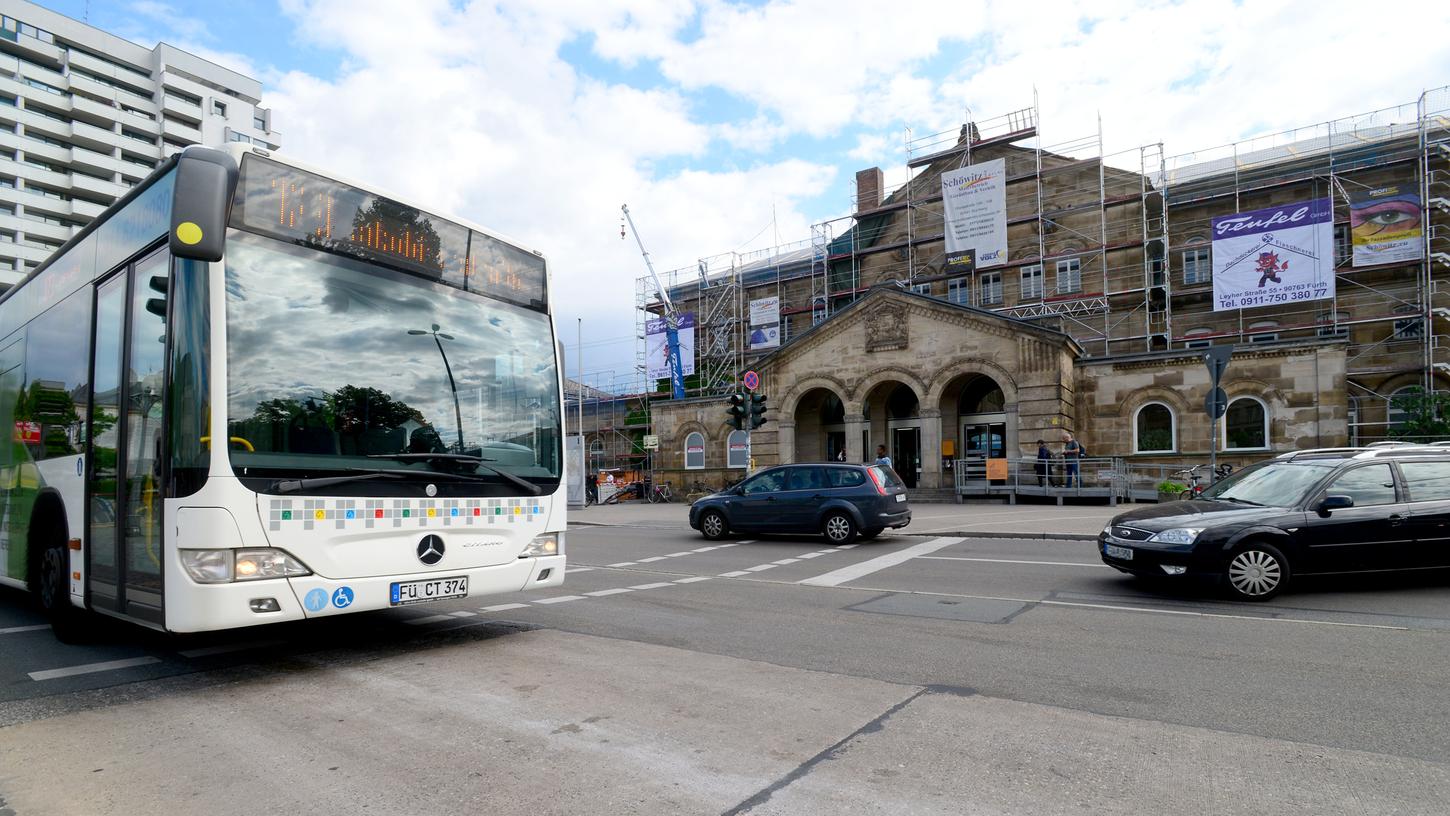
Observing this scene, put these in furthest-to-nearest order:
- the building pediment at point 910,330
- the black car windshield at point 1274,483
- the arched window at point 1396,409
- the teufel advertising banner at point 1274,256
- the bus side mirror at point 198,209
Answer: the teufel advertising banner at point 1274,256 → the building pediment at point 910,330 → the arched window at point 1396,409 → the black car windshield at point 1274,483 → the bus side mirror at point 198,209

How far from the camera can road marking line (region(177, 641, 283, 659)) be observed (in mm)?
6064

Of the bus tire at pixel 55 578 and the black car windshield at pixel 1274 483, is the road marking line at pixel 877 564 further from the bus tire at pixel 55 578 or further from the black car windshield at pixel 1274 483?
the bus tire at pixel 55 578

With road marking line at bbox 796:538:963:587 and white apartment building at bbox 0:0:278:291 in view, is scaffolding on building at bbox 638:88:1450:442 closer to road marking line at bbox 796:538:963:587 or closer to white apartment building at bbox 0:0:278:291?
road marking line at bbox 796:538:963:587

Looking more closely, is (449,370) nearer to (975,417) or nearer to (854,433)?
(854,433)

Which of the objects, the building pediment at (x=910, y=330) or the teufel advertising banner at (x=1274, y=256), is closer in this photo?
the building pediment at (x=910, y=330)

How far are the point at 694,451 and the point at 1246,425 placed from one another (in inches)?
757

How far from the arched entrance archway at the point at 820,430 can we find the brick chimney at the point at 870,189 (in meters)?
13.8

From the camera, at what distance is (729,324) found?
4125cm

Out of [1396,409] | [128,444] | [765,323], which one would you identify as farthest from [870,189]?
[128,444]

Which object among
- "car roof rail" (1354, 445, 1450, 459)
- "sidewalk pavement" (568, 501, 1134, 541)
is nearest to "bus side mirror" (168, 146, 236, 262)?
"car roof rail" (1354, 445, 1450, 459)

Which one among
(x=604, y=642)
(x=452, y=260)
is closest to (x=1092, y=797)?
(x=604, y=642)

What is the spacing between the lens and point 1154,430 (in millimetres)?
24172

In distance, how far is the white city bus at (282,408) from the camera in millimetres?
4727

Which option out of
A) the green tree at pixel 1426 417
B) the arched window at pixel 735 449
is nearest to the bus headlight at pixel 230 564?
the arched window at pixel 735 449
